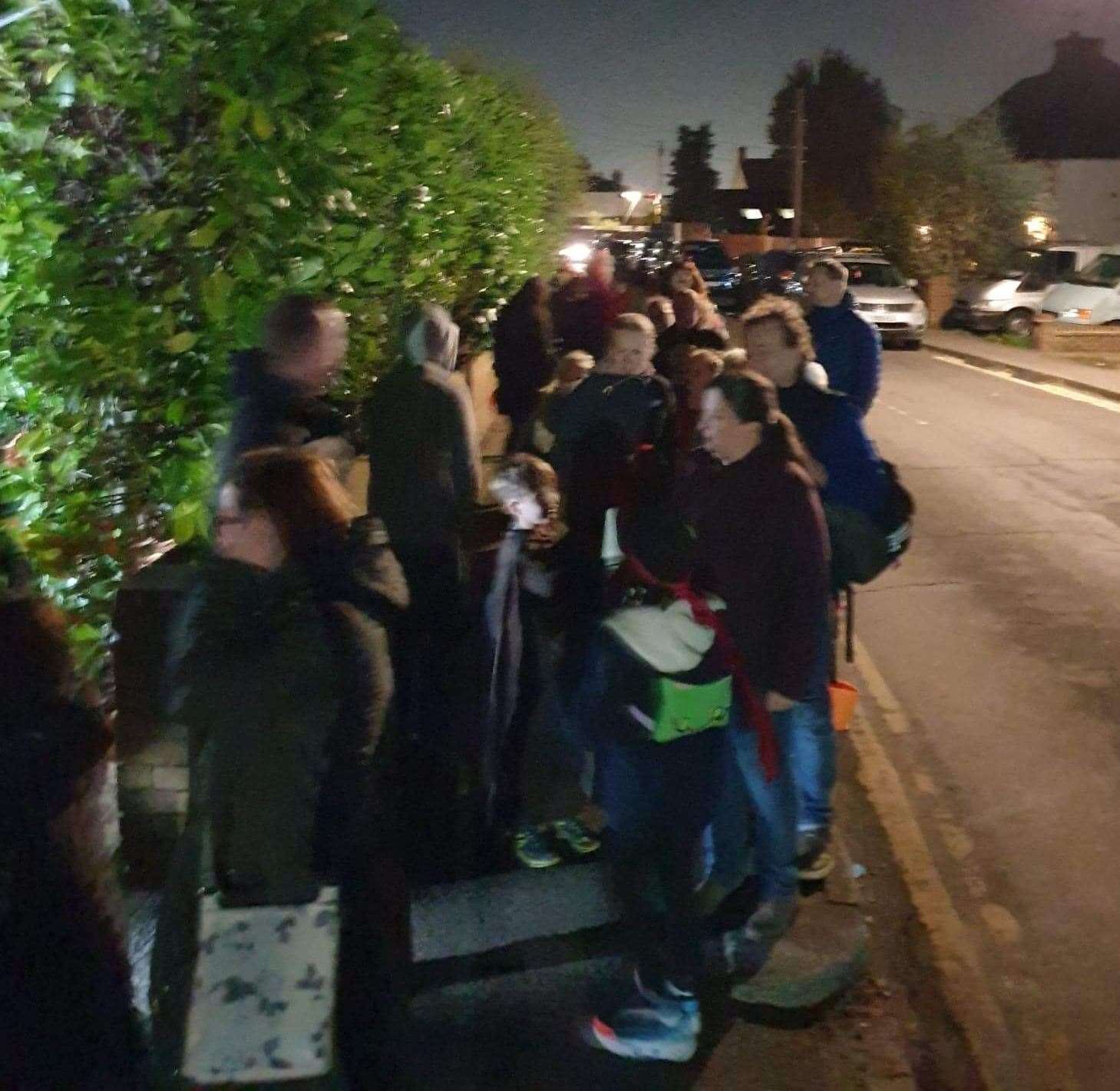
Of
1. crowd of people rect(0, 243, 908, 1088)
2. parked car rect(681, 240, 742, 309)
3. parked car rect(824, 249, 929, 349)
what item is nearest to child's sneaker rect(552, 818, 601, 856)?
crowd of people rect(0, 243, 908, 1088)

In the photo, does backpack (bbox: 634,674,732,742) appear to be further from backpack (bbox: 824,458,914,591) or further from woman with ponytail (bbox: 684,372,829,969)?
backpack (bbox: 824,458,914,591)

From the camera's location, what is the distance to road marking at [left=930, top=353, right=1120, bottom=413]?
17.6 m

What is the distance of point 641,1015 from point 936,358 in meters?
22.1

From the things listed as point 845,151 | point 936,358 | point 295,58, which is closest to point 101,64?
point 295,58

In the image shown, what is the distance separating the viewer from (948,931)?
459 centimetres

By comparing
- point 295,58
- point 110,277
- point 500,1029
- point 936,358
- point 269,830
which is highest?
point 295,58

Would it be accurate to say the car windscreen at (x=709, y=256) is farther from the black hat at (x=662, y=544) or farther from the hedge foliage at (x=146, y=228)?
the black hat at (x=662, y=544)

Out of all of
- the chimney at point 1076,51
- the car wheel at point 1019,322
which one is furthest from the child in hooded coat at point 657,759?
the chimney at point 1076,51

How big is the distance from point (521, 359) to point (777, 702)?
4.67 meters

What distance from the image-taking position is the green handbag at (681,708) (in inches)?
136

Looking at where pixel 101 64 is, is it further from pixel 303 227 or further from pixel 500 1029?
pixel 500 1029

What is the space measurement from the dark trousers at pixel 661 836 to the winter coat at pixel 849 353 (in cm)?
315

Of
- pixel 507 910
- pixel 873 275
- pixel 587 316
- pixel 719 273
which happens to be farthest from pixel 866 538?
pixel 719 273

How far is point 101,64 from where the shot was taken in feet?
13.3
